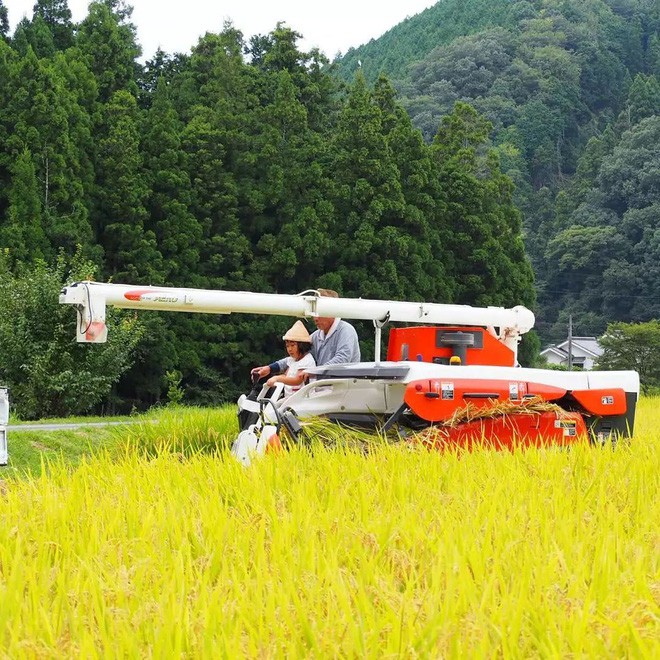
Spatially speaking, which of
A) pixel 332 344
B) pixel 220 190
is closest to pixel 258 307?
pixel 332 344

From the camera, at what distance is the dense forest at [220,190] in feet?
120

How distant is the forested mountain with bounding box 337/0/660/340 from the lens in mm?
87500

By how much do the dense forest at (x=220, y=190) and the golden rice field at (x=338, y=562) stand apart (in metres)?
23.1

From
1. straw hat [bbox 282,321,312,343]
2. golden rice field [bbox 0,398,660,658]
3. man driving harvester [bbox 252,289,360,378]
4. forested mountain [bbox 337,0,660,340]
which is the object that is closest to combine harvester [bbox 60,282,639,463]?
man driving harvester [bbox 252,289,360,378]

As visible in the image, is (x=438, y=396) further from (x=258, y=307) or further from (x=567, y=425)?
(x=258, y=307)

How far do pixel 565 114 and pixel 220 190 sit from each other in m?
75.8

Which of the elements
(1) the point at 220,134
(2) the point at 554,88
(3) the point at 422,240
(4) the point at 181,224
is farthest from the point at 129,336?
(2) the point at 554,88

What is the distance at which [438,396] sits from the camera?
820 cm

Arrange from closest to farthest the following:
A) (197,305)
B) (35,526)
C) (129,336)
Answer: (35,526) < (197,305) < (129,336)

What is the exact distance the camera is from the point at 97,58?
42.8 m

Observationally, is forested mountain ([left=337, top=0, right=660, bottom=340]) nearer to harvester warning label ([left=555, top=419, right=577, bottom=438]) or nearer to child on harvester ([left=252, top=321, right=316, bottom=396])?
child on harvester ([left=252, top=321, right=316, bottom=396])

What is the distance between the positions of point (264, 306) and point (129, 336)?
17023 millimetres

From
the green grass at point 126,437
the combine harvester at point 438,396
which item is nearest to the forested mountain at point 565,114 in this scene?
the green grass at point 126,437

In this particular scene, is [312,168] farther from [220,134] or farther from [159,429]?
[159,429]
